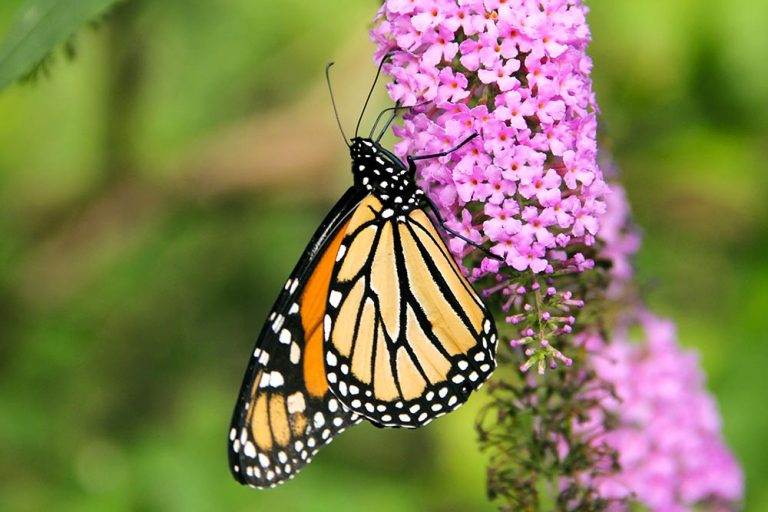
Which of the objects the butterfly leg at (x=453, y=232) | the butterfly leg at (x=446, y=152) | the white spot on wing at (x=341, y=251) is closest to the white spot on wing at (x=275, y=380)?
the white spot on wing at (x=341, y=251)

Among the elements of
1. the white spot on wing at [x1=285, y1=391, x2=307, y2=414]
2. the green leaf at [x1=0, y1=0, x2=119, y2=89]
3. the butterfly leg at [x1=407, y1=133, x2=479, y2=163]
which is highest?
the green leaf at [x1=0, y1=0, x2=119, y2=89]

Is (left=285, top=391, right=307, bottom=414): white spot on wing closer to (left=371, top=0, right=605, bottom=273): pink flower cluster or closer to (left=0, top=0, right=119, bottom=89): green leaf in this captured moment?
(left=371, top=0, right=605, bottom=273): pink flower cluster

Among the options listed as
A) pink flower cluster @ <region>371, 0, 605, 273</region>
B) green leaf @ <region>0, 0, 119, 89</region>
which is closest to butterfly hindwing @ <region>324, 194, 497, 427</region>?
pink flower cluster @ <region>371, 0, 605, 273</region>

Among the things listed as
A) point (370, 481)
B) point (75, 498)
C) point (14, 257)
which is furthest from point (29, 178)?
point (370, 481)

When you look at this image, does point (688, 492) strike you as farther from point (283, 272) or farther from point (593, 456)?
point (283, 272)

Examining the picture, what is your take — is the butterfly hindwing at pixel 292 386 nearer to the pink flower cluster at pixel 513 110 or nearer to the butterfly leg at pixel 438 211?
the butterfly leg at pixel 438 211

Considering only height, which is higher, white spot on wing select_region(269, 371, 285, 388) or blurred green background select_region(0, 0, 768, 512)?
blurred green background select_region(0, 0, 768, 512)

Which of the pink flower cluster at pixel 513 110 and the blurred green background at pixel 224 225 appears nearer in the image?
the pink flower cluster at pixel 513 110
